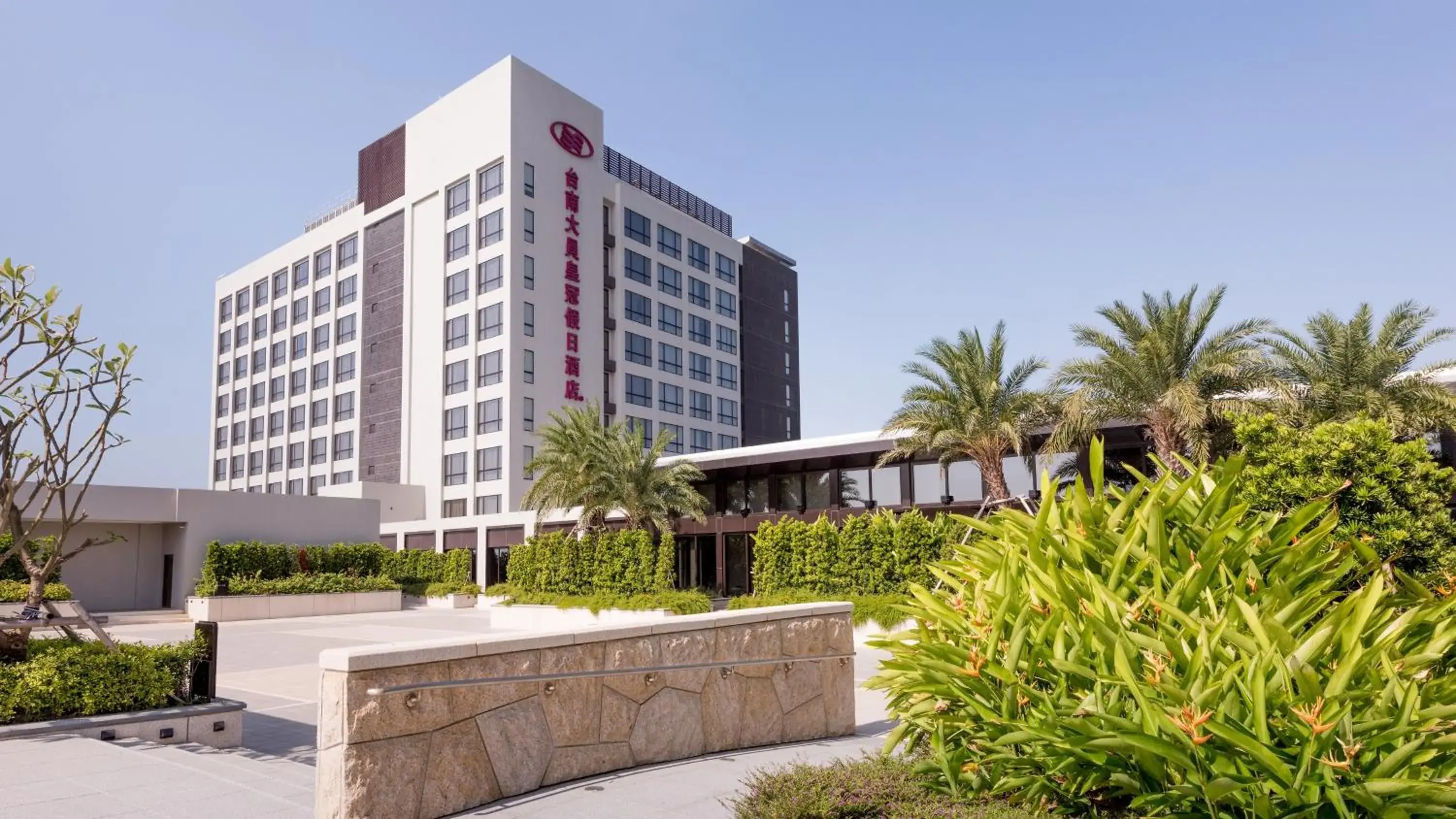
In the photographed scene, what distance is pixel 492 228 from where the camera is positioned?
53375 mm

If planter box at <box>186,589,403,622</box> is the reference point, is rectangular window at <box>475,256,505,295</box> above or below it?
above

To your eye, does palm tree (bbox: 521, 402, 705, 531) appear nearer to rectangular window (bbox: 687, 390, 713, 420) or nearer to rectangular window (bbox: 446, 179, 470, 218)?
rectangular window (bbox: 446, 179, 470, 218)

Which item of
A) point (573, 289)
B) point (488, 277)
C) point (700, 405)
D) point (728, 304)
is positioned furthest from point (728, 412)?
point (488, 277)

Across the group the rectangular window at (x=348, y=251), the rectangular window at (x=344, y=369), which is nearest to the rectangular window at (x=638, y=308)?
the rectangular window at (x=344, y=369)

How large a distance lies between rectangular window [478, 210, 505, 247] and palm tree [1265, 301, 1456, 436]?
38.6 metres

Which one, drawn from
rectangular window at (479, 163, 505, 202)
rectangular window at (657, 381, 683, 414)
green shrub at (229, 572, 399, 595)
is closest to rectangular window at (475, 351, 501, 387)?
rectangular window at (479, 163, 505, 202)

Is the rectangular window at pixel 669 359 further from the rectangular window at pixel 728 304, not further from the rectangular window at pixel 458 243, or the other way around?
the rectangular window at pixel 458 243

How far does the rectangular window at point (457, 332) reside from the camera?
176 feet

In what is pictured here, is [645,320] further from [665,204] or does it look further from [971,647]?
[971,647]

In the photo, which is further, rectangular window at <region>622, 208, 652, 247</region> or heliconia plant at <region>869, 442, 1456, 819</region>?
rectangular window at <region>622, 208, 652, 247</region>

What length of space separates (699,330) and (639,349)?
22.7 ft

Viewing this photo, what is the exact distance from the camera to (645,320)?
61188 millimetres

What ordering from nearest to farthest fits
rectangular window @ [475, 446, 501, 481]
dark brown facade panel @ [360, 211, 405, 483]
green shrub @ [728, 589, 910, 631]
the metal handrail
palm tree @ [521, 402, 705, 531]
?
the metal handrail
green shrub @ [728, 589, 910, 631]
palm tree @ [521, 402, 705, 531]
rectangular window @ [475, 446, 501, 481]
dark brown facade panel @ [360, 211, 405, 483]

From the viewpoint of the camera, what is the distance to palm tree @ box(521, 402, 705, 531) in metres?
35.0
